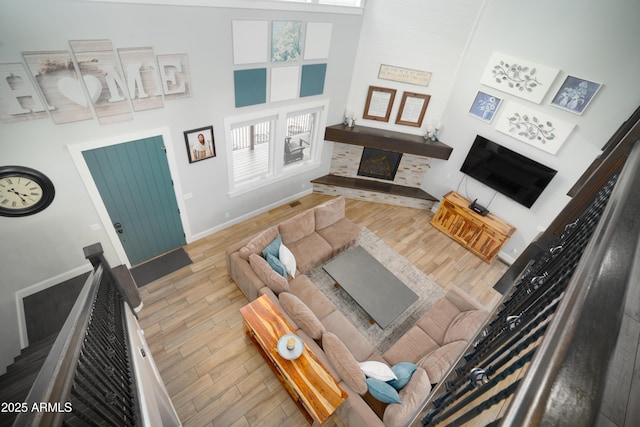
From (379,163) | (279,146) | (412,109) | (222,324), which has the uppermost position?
(412,109)

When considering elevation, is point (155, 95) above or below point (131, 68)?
below

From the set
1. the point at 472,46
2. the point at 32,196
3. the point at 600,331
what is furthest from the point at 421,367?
the point at 472,46

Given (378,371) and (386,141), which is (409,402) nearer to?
(378,371)

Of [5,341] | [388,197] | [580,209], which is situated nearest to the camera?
[580,209]

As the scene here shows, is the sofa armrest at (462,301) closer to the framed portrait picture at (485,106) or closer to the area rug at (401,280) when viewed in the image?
the area rug at (401,280)

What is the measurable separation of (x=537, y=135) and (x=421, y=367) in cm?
421

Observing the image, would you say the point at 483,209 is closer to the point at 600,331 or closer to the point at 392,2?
the point at 392,2

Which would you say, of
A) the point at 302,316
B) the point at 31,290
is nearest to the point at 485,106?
the point at 302,316

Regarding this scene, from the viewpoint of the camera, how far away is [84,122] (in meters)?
3.38

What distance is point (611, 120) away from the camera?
423cm

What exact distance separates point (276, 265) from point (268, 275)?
0.28 metres

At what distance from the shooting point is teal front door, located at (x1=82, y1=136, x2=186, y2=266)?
3825 mm

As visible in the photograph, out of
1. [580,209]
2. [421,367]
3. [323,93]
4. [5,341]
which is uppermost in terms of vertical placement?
[580,209]

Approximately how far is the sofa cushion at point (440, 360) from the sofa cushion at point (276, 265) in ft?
6.80
